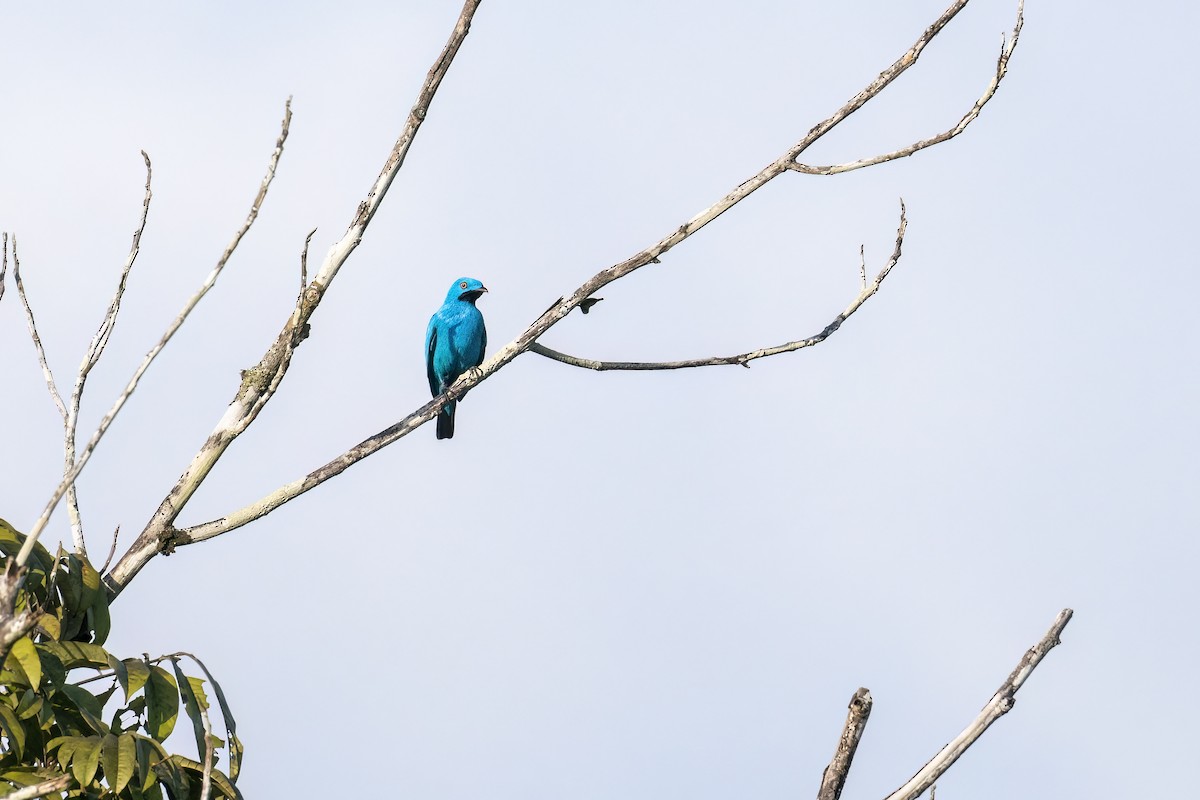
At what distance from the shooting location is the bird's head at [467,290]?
13781 millimetres

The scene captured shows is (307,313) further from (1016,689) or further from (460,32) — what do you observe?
(1016,689)

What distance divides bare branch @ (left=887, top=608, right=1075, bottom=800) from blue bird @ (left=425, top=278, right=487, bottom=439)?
10242 mm

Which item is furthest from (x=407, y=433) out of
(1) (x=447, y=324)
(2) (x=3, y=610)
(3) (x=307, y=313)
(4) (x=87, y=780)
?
(1) (x=447, y=324)

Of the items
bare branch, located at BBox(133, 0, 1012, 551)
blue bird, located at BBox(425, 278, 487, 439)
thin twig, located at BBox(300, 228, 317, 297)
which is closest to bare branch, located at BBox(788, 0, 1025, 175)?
bare branch, located at BBox(133, 0, 1012, 551)

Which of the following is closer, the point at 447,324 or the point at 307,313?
the point at 307,313

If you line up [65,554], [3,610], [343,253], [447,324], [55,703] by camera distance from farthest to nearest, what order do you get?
1. [447,324]
2. [343,253]
3. [65,554]
4. [55,703]
5. [3,610]

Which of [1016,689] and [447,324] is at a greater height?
[447,324]

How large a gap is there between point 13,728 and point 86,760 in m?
0.20

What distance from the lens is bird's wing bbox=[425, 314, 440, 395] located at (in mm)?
13594

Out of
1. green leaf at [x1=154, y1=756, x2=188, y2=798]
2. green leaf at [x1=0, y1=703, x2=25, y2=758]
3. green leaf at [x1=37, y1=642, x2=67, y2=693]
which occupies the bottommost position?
green leaf at [x1=154, y1=756, x2=188, y2=798]

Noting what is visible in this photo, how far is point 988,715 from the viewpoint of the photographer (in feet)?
10.1

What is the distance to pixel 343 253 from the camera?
5.71 m

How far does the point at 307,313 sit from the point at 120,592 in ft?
4.22

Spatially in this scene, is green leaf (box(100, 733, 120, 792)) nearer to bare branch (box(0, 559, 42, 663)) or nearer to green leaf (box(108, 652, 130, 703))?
green leaf (box(108, 652, 130, 703))
